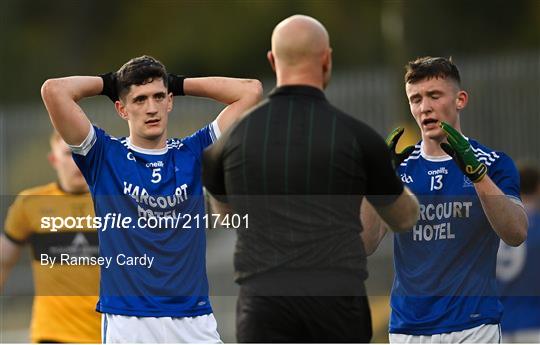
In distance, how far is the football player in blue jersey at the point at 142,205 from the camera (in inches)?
334

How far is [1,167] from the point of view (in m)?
22.7

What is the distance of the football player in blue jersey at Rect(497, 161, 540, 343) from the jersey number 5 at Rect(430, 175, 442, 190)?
443 centimetres

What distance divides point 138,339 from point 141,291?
0.30 meters

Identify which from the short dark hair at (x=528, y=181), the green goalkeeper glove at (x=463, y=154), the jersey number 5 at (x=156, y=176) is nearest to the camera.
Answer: the green goalkeeper glove at (x=463, y=154)

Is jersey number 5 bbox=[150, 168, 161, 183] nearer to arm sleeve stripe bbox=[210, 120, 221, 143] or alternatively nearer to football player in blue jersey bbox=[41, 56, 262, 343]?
football player in blue jersey bbox=[41, 56, 262, 343]

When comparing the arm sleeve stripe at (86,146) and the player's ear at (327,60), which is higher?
the player's ear at (327,60)

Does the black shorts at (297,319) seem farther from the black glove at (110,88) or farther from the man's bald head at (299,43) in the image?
the black glove at (110,88)

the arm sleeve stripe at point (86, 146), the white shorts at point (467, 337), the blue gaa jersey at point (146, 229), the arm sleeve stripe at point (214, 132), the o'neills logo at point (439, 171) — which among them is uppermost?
the arm sleeve stripe at point (214, 132)

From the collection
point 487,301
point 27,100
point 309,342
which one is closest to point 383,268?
point 487,301

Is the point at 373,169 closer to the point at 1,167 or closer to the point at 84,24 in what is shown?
the point at 1,167

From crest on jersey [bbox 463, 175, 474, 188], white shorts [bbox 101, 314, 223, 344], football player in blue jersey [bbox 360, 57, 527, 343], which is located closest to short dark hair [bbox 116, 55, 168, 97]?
white shorts [bbox 101, 314, 223, 344]

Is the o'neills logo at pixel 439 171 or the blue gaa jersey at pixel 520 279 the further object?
the blue gaa jersey at pixel 520 279

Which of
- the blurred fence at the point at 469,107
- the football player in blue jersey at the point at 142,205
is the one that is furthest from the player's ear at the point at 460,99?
the blurred fence at the point at 469,107

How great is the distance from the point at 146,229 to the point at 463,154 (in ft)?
6.64
